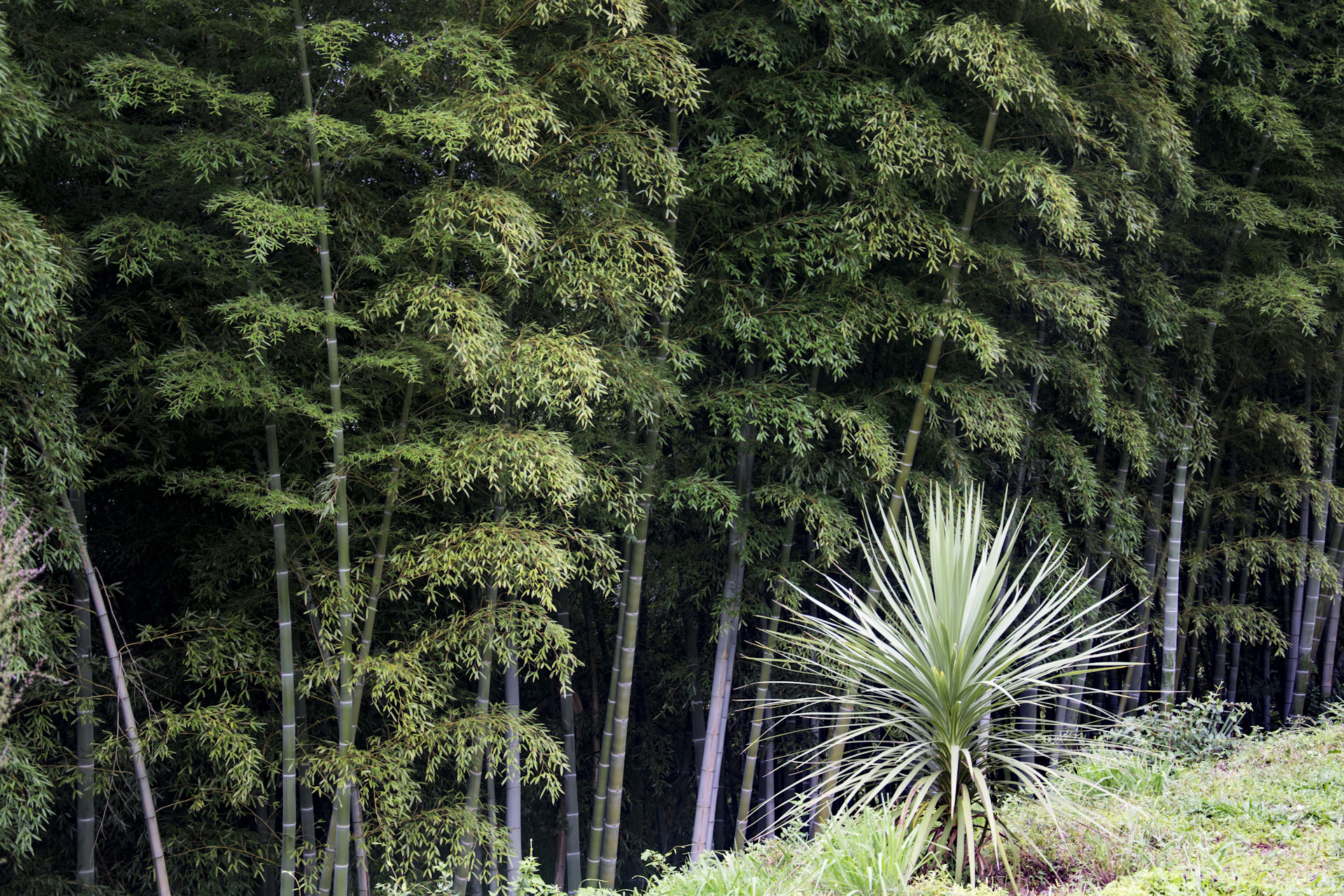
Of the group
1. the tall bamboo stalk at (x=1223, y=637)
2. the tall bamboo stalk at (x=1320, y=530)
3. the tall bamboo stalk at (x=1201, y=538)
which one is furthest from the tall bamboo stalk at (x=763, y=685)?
the tall bamboo stalk at (x=1320, y=530)

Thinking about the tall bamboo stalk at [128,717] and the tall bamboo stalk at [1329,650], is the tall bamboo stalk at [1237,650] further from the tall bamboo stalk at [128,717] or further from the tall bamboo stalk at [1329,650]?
the tall bamboo stalk at [128,717]

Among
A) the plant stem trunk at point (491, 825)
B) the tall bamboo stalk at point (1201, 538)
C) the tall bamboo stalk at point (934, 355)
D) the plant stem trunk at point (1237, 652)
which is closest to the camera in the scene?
the plant stem trunk at point (491, 825)

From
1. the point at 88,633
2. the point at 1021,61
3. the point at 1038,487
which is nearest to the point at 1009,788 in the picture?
the point at 1038,487

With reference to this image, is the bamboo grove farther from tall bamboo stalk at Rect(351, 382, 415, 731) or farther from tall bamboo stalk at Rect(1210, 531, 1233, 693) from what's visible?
tall bamboo stalk at Rect(1210, 531, 1233, 693)

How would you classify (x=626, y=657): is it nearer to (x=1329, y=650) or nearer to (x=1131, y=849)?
(x=1131, y=849)

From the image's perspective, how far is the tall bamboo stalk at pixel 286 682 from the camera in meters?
3.68

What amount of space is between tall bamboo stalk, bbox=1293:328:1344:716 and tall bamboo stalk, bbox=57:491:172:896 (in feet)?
21.8

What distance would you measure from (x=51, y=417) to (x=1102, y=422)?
16.0 feet

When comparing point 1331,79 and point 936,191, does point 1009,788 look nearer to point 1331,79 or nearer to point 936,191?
point 936,191

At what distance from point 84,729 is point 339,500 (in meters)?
1.26

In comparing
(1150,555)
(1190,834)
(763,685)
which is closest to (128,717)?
(763,685)

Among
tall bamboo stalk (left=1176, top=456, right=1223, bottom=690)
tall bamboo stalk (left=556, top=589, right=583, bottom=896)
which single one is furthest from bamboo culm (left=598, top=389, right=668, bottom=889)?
tall bamboo stalk (left=1176, top=456, right=1223, bottom=690)

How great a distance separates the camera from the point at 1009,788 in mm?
3221

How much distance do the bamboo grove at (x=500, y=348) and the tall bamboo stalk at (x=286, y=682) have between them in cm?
2
